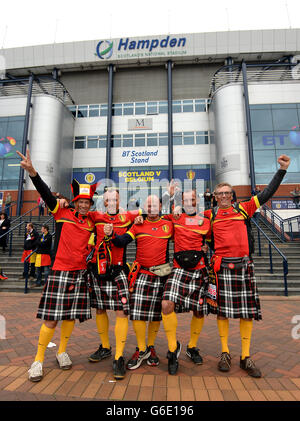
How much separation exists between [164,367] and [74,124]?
23.4m

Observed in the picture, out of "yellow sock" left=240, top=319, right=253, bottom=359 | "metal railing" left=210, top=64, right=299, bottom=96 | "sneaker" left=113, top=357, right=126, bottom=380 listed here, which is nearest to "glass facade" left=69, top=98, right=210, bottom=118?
"metal railing" left=210, top=64, right=299, bottom=96

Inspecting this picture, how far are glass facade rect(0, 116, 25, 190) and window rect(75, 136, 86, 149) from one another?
4.62 meters

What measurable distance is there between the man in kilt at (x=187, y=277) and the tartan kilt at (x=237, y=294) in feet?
0.71

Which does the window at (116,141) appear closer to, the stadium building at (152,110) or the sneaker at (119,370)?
the stadium building at (152,110)

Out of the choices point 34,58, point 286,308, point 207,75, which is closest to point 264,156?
point 207,75

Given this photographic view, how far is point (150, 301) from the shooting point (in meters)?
3.02

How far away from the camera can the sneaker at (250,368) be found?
2.75 metres

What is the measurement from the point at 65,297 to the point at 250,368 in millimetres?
2262

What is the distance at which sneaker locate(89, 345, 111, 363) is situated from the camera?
3154 mm

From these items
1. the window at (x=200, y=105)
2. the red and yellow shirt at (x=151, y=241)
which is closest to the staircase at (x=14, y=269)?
the red and yellow shirt at (x=151, y=241)

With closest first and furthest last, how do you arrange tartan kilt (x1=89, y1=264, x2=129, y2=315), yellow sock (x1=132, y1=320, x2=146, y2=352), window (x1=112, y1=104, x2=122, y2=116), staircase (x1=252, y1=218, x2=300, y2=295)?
1. tartan kilt (x1=89, y1=264, x2=129, y2=315)
2. yellow sock (x1=132, y1=320, x2=146, y2=352)
3. staircase (x1=252, y1=218, x2=300, y2=295)
4. window (x1=112, y1=104, x2=122, y2=116)

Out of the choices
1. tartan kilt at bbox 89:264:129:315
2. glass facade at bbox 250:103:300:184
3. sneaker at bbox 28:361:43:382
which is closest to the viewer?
sneaker at bbox 28:361:43:382

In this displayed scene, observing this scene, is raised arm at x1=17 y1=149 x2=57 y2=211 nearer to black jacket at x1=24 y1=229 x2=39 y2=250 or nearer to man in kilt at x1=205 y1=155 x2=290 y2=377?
man in kilt at x1=205 y1=155 x2=290 y2=377

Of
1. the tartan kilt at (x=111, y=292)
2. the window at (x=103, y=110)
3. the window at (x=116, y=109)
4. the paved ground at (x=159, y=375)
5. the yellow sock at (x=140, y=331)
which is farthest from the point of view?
the window at (x=103, y=110)
